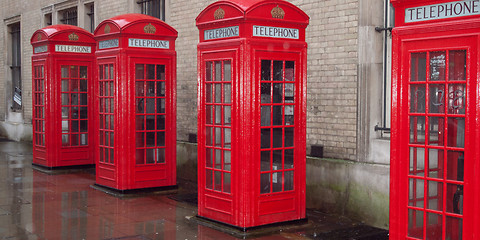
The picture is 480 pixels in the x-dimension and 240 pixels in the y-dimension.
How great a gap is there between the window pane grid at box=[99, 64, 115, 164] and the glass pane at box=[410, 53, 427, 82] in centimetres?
569

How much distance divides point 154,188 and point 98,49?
2.62m

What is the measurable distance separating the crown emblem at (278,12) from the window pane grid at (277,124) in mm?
553

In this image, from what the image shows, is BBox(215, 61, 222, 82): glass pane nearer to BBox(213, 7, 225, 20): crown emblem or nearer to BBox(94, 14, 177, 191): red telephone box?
BBox(213, 7, 225, 20): crown emblem

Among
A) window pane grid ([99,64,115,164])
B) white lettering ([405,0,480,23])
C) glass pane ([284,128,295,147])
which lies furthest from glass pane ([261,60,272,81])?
window pane grid ([99,64,115,164])

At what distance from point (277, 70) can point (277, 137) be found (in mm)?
833

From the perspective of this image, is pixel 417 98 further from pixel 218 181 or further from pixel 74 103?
pixel 74 103

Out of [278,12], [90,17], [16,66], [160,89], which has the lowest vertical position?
[160,89]

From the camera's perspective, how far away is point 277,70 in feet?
22.2

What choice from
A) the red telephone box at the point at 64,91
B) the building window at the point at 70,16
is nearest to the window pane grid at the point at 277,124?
the red telephone box at the point at 64,91

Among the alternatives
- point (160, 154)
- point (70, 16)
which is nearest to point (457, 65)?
point (160, 154)

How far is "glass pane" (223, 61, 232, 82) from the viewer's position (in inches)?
266

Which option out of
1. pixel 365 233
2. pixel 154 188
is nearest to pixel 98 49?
pixel 154 188

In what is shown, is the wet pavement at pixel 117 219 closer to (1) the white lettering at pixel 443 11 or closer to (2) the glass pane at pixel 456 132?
(2) the glass pane at pixel 456 132

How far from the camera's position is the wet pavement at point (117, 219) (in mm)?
6770
